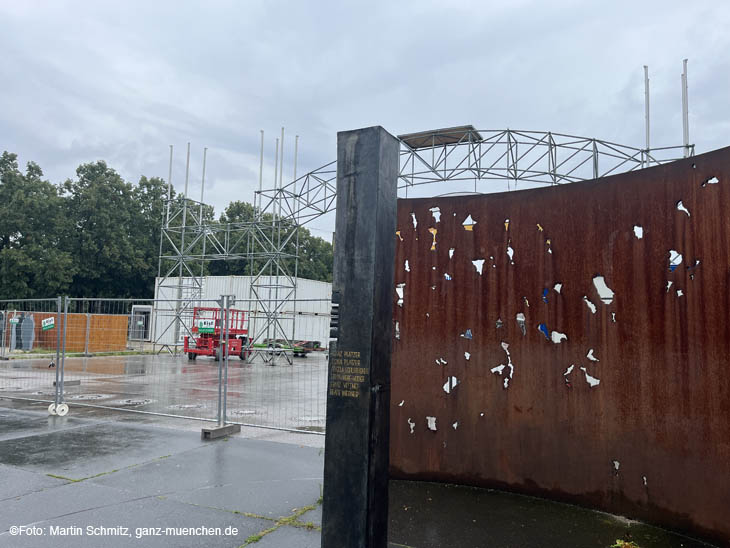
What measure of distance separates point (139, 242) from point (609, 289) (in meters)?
51.7

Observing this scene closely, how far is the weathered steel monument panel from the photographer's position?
3.67 m

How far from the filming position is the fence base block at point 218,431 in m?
8.03

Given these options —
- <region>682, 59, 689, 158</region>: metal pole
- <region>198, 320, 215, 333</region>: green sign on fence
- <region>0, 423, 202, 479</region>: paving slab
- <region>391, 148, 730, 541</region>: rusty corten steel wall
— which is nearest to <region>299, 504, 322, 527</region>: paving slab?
<region>391, 148, 730, 541</region>: rusty corten steel wall

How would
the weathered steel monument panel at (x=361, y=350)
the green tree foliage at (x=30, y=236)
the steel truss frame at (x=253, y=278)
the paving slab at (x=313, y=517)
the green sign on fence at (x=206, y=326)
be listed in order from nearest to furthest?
the weathered steel monument panel at (x=361, y=350) → the paving slab at (x=313, y=517) → the steel truss frame at (x=253, y=278) → the green sign on fence at (x=206, y=326) → the green tree foliage at (x=30, y=236)

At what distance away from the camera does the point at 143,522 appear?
471 cm

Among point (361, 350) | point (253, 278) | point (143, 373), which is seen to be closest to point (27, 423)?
point (361, 350)

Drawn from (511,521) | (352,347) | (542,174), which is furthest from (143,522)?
(542,174)

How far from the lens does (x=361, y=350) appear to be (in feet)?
12.3

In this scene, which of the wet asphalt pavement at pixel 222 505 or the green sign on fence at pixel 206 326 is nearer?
the wet asphalt pavement at pixel 222 505

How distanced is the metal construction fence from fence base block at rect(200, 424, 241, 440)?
22 centimetres

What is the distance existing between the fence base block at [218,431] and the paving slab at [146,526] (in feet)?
9.09

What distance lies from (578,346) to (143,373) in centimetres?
1654

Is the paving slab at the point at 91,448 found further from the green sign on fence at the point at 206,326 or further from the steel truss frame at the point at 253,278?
the green sign on fence at the point at 206,326

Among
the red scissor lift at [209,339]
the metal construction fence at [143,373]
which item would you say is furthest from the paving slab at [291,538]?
the red scissor lift at [209,339]
